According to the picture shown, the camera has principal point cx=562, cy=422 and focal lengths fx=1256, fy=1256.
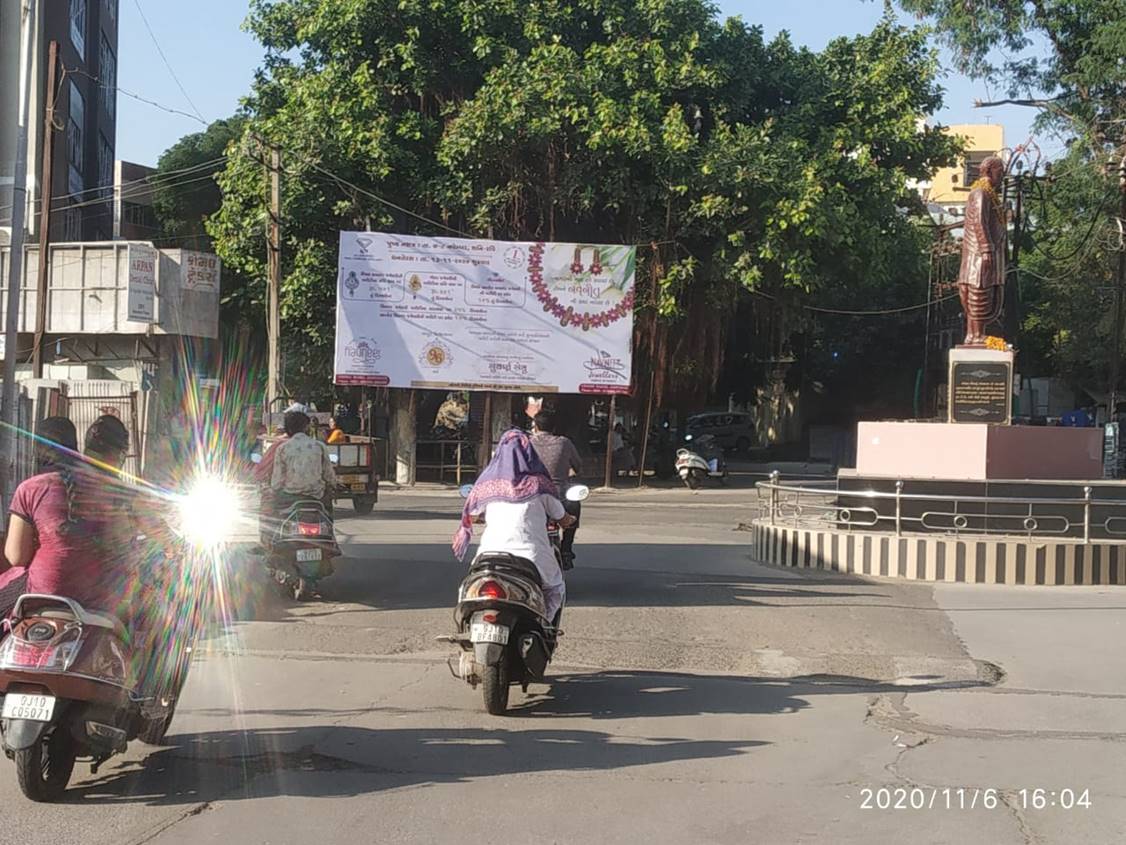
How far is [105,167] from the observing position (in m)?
53.2

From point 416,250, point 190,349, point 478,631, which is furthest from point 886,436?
point 190,349

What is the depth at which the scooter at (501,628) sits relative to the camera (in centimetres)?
689

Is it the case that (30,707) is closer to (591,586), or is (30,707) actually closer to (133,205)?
(591,586)

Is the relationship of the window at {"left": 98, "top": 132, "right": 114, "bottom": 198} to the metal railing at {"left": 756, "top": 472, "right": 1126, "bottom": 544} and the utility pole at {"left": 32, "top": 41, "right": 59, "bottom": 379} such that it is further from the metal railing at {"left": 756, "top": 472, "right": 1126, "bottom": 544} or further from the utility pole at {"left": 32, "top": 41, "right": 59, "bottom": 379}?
the metal railing at {"left": 756, "top": 472, "right": 1126, "bottom": 544}

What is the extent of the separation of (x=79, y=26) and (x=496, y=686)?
4390 centimetres

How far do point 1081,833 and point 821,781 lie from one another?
1.17 meters

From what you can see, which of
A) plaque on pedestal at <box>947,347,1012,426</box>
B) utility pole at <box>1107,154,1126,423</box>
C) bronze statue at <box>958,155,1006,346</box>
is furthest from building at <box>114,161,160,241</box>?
plaque on pedestal at <box>947,347,1012,426</box>

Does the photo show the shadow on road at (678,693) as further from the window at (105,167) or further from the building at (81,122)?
the window at (105,167)

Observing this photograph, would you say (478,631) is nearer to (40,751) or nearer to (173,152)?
(40,751)

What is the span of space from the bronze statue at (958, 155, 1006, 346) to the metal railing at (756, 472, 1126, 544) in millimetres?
3757

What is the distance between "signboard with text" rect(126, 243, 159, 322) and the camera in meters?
32.0

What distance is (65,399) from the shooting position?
16922 millimetres

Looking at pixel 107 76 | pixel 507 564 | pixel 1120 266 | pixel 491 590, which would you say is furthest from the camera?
pixel 107 76
